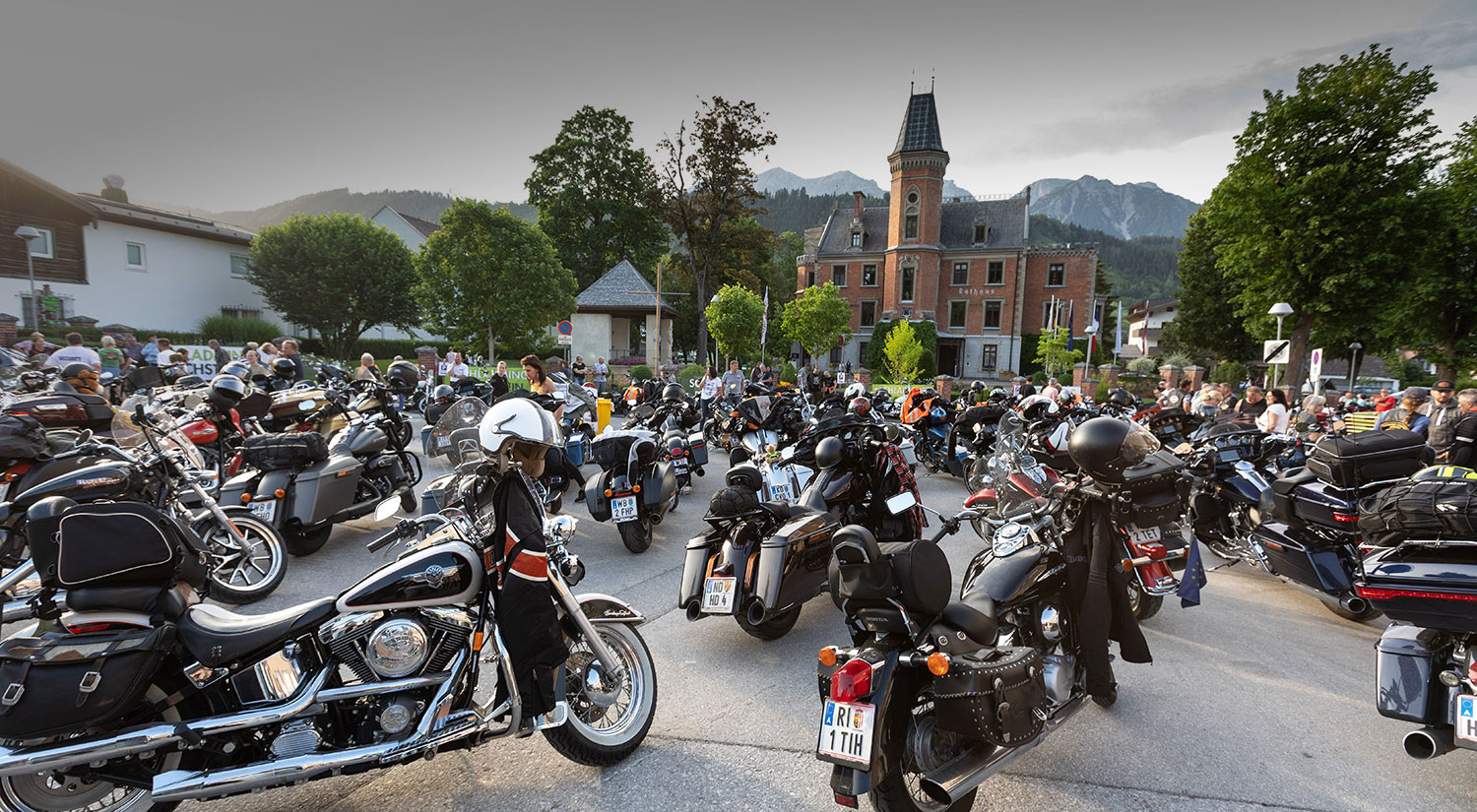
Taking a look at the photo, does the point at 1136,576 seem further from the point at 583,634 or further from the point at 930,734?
the point at 583,634

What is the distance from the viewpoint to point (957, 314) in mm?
45500

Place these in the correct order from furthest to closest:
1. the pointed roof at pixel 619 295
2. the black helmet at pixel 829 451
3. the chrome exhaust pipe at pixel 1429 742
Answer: the pointed roof at pixel 619 295
the black helmet at pixel 829 451
the chrome exhaust pipe at pixel 1429 742

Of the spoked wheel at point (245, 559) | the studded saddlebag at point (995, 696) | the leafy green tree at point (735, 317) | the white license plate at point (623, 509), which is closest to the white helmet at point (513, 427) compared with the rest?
the studded saddlebag at point (995, 696)

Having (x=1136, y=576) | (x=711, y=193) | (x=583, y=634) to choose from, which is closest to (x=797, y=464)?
(x=1136, y=576)

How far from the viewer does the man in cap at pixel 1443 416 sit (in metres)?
6.52

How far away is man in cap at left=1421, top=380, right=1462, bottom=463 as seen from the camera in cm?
652

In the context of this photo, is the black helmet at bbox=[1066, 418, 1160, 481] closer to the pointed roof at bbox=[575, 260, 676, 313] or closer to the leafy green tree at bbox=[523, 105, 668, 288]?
the pointed roof at bbox=[575, 260, 676, 313]

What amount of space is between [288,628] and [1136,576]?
3904mm

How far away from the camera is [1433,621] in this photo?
2615 millimetres

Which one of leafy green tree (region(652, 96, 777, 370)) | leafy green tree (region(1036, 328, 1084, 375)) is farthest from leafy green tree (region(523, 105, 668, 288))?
leafy green tree (region(1036, 328, 1084, 375))

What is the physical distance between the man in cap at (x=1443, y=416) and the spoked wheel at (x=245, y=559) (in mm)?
10235

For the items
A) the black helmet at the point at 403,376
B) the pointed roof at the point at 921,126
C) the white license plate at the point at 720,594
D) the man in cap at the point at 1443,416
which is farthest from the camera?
the pointed roof at the point at 921,126

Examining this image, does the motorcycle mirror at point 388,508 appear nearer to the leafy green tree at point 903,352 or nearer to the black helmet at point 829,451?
the black helmet at point 829,451

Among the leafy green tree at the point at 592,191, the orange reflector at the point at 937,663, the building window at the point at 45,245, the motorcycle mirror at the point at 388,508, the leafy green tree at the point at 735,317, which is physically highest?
the leafy green tree at the point at 592,191
